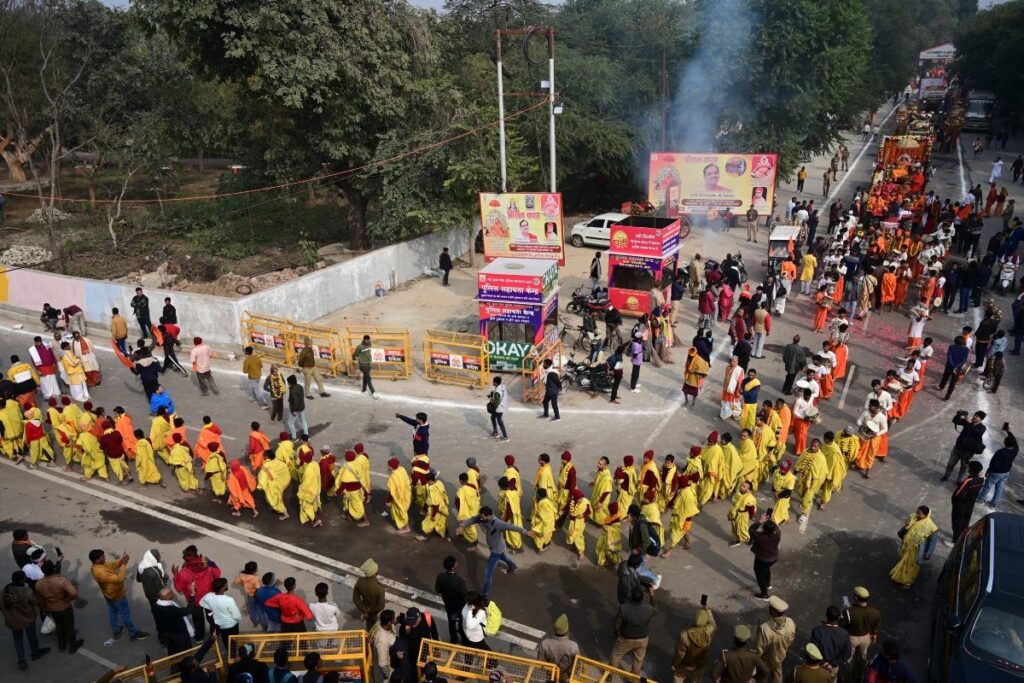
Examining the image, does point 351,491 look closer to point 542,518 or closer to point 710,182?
point 542,518

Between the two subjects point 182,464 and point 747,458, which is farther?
point 182,464

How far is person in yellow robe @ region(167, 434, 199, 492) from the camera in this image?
11.4m

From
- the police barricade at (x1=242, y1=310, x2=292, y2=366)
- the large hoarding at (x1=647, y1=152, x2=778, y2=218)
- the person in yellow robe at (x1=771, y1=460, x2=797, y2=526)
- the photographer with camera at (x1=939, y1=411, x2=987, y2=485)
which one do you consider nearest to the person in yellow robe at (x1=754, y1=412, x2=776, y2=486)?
the person in yellow robe at (x1=771, y1=460, x2=797, y2=526)

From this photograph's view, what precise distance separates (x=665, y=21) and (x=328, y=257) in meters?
25.1

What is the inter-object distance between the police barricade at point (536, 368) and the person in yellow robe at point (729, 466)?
4.62 metres

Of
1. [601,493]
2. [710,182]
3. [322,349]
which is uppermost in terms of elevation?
[710,182]

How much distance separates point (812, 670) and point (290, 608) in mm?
5201

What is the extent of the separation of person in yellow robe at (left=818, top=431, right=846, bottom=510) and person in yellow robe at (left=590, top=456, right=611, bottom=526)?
3.22 m

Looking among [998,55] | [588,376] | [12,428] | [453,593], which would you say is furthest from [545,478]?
[998,55]

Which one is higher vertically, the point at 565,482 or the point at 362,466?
the point at 362,466

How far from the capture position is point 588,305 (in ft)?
63.2

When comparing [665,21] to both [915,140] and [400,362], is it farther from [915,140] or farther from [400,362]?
[400,362]

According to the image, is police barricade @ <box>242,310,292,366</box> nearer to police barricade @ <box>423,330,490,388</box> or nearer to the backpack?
police barricade @ <box>423,330,490,388</box>

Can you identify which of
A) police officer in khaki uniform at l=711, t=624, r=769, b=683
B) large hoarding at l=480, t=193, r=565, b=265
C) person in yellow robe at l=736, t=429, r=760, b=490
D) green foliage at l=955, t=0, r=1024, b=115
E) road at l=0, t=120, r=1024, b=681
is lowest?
road at l=0, t=120, r=1024, b=681
